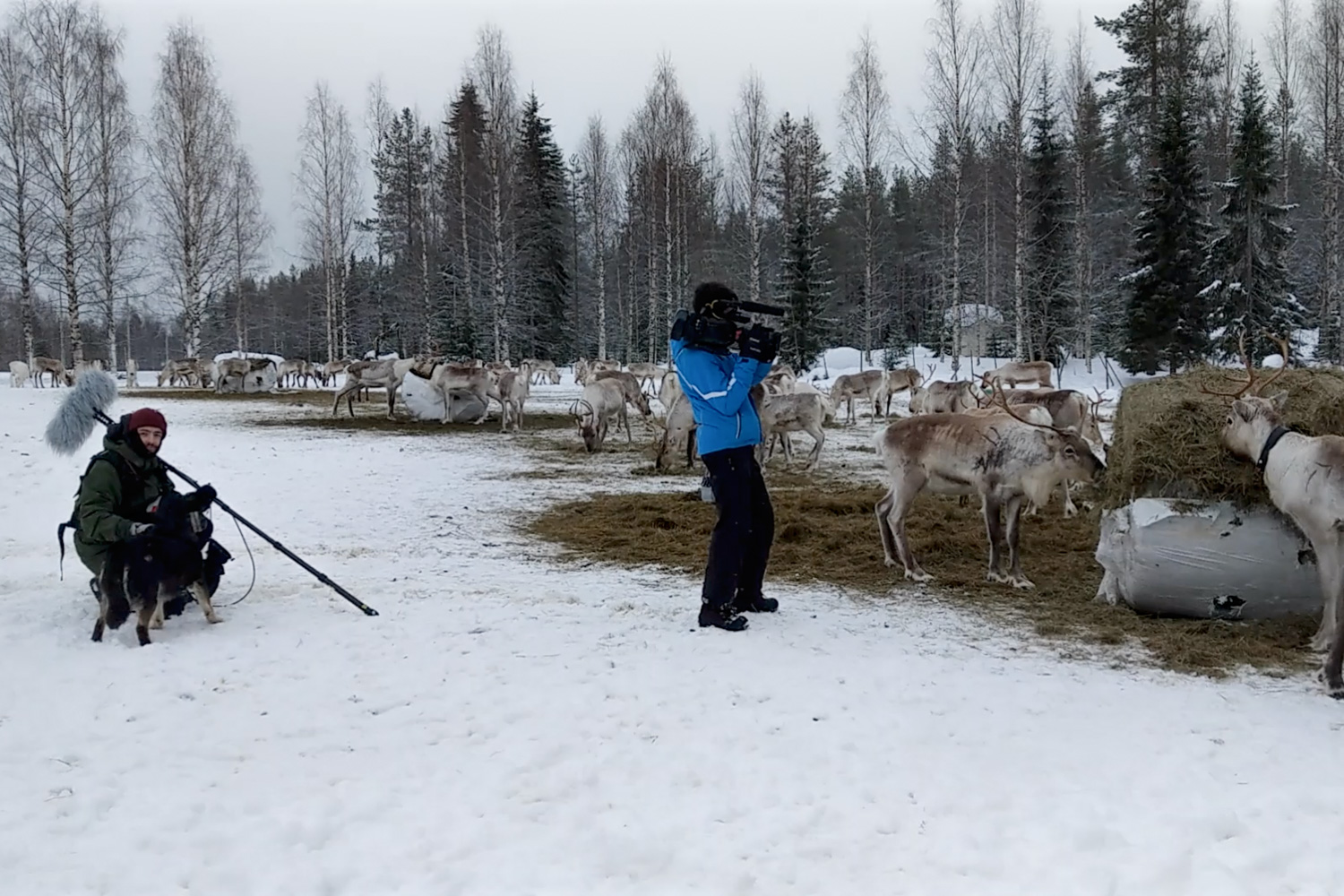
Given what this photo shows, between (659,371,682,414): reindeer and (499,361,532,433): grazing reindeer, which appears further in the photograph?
(499,361,532,433): grazing reindeer

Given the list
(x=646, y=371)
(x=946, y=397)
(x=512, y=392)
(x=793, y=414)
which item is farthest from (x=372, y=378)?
(x=946, y=397)

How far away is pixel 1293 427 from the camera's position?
18.1 feet

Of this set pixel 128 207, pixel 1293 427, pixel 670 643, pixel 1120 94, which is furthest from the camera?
pixel 1120 94

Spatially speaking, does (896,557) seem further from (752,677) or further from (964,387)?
(964,387)

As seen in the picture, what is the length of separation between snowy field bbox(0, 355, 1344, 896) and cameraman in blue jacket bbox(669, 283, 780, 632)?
14.3 inches

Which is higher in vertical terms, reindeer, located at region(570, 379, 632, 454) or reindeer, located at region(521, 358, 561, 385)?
reindeer, located at region(521, 358, 561, 385)

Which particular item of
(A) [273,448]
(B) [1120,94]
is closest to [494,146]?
(A) [273,448]

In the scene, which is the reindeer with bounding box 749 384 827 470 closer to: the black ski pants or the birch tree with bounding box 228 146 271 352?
the black ski pants

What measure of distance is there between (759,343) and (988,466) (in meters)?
2.27

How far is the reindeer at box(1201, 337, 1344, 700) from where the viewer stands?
14.7ft

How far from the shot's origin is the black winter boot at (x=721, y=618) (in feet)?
17.4

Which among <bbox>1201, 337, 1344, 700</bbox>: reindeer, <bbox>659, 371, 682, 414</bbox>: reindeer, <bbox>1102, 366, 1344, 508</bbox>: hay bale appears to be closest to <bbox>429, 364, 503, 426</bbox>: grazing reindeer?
<bbox>659, 371, 682, 414</bbox>: reindeer

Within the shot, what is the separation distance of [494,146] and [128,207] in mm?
11539

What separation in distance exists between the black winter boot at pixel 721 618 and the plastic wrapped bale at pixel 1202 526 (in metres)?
2.46
